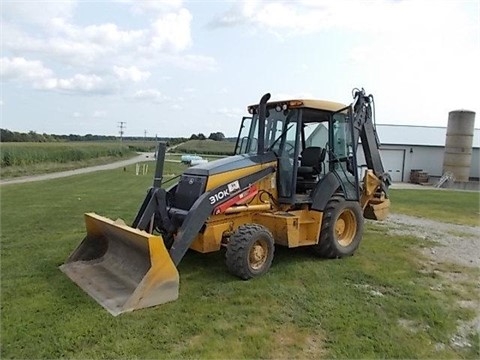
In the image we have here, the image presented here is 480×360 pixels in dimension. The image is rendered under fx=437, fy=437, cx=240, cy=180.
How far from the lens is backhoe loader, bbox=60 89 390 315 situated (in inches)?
201

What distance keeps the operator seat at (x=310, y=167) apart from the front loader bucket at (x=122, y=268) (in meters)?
2.75

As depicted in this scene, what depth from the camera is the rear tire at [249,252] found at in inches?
213

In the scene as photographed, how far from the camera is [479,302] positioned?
533cm

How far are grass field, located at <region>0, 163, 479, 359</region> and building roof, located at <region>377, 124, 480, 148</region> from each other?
28.2 m

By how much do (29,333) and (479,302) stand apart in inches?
198

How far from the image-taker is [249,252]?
552 centimetres

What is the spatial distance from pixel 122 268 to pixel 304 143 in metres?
3.34

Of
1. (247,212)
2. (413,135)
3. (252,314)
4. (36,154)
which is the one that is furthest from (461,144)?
(36,154)

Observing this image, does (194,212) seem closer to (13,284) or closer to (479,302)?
(13,284)

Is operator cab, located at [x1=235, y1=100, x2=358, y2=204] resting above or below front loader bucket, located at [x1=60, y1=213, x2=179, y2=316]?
above

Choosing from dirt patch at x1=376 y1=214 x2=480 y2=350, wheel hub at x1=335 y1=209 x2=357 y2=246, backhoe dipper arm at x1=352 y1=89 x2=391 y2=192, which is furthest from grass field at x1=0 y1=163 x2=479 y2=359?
backhoe dipper arm at x1=352 y1=89 x2=391 y2=192

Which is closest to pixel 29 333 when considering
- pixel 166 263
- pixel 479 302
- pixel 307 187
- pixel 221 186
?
pixel 166 263

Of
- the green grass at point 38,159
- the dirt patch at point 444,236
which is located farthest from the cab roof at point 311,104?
the green grass at point 38,159

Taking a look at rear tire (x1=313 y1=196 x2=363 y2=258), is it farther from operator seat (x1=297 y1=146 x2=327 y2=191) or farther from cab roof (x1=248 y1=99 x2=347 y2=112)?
cab roof (x1=248 y1=99 x2=347 y2=112)
